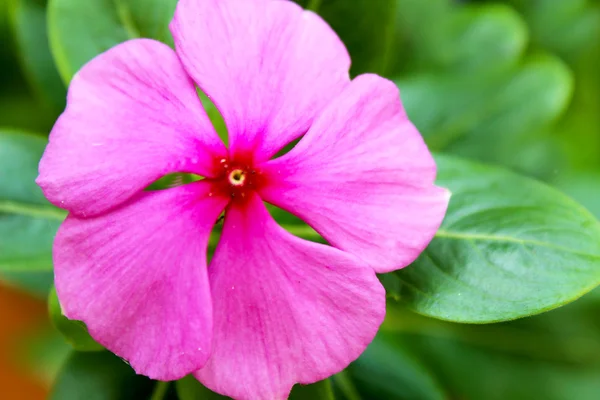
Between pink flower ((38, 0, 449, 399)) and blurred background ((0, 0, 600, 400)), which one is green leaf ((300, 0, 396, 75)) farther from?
pink flower ((38, 0, 449, 399))

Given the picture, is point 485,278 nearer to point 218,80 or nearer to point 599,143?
point 218,80

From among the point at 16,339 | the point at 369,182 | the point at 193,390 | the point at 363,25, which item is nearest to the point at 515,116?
the point at 363,25

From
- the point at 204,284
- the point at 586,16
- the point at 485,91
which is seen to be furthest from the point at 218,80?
the point at 586,16

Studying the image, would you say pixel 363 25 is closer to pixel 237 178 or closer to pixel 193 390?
pixel 237 178

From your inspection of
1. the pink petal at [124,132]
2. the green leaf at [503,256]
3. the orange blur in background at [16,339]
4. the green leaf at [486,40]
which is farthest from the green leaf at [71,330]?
the green leaf at [486,40]

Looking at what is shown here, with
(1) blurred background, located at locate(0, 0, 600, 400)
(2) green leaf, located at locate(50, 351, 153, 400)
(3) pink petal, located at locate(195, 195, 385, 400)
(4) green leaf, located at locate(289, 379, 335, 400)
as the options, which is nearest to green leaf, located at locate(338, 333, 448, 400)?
(1) blurred background, located at locate(0, 0, 600, 400)

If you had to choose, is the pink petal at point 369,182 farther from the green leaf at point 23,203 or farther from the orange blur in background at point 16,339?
the orange blur in background at point 16,339
